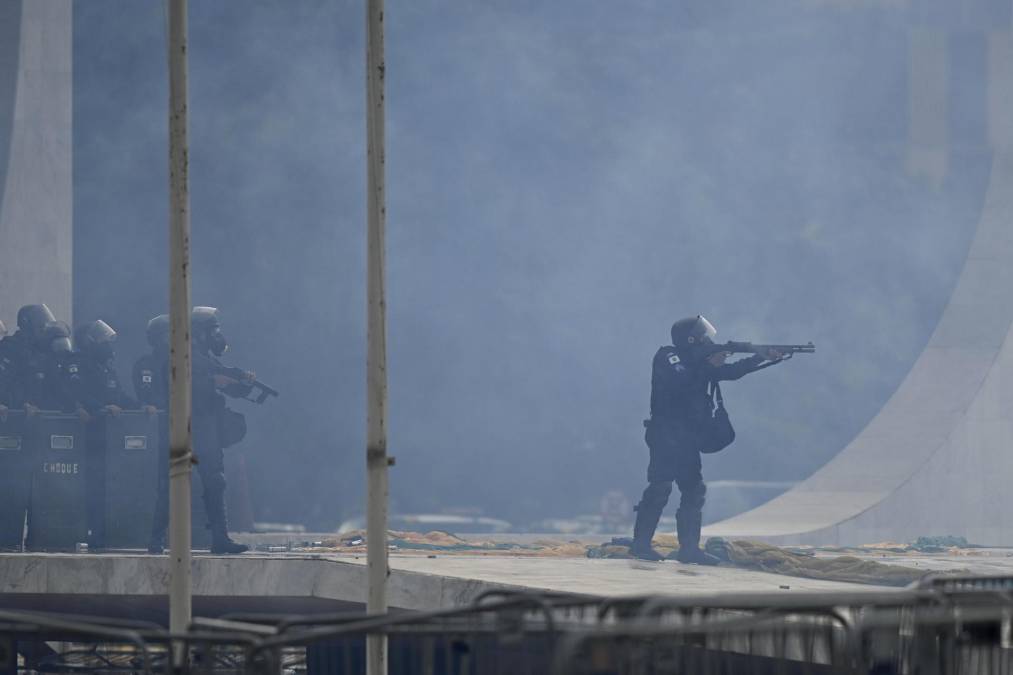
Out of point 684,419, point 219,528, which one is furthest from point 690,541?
point 219,528

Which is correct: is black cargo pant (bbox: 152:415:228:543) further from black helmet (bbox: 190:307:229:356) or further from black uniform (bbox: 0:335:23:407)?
black uniform (bbox: 0:335:23:407)

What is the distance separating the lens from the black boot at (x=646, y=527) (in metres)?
11.7

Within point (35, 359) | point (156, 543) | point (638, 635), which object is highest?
point (35, 359)

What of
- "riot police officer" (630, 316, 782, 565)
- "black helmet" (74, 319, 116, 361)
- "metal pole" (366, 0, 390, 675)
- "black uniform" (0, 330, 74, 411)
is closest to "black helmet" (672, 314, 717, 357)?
"riot police officer" (630, 316, 782, 565)

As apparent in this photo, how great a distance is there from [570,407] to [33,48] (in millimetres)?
11054

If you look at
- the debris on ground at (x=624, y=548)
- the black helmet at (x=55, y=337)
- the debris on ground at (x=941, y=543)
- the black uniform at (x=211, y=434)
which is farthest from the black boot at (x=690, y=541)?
the black helmet at (x=55, y=337)

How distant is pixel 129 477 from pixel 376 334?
771cm

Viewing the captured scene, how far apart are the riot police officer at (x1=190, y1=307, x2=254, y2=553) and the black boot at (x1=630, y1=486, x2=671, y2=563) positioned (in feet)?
9.87

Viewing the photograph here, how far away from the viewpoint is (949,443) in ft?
52.2

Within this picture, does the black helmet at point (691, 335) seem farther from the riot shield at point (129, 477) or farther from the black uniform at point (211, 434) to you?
the riot shield at point (129, 477)

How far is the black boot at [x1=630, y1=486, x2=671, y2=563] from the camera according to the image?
1172 cm

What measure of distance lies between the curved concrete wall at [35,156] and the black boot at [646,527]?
1070 cm

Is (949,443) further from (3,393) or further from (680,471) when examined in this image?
(3,393)

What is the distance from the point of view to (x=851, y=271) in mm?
24891
